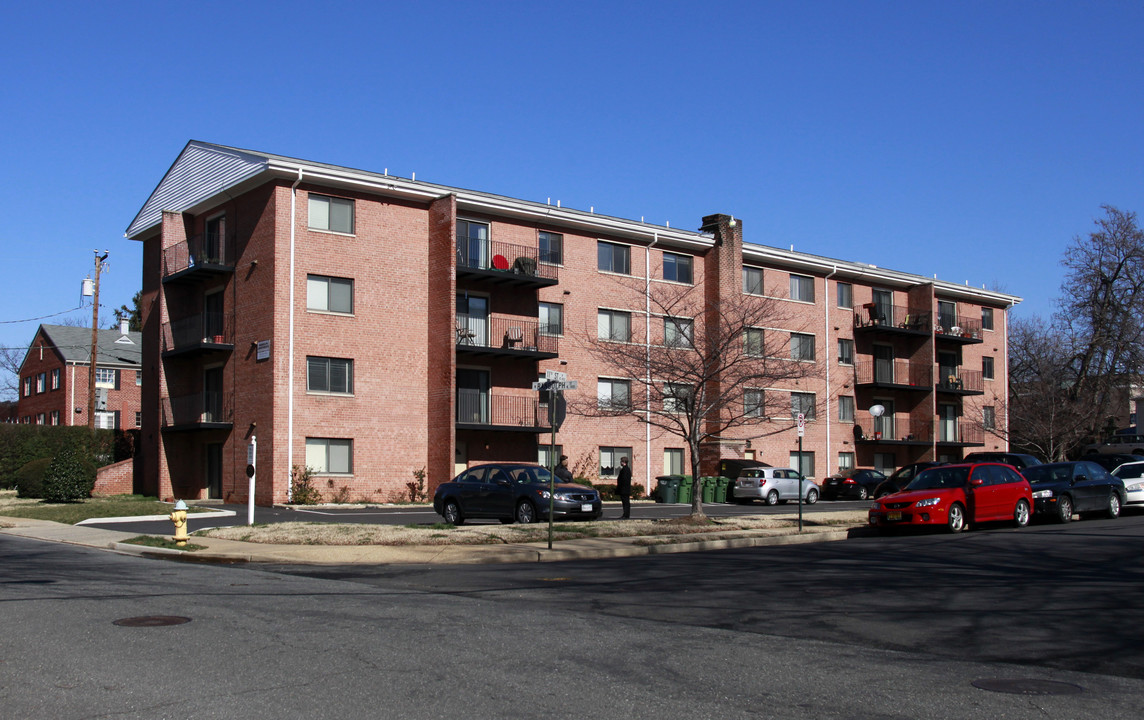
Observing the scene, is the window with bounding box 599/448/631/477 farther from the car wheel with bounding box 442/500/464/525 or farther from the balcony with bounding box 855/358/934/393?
the car wheel with bounding box 442/500/464/525

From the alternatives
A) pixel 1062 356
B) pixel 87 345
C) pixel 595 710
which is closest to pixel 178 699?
pixel 595 710

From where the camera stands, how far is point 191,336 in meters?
37.1

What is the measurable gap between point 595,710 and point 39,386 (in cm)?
6814

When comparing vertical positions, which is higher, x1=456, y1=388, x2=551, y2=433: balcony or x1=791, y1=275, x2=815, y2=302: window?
x1=791, y1=275, x2=815, y2=302: window

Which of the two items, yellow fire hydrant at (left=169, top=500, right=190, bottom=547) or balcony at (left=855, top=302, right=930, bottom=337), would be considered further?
balcony at (left=855, top=302, right=930, bottom=337)

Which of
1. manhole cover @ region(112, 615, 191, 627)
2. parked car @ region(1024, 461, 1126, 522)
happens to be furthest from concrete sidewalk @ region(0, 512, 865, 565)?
manhole cover @ region(112, 615, 191, 627)

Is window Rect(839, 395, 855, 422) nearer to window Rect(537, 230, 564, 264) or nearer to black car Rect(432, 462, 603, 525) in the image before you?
window Rect(537, 230, 564, 264)

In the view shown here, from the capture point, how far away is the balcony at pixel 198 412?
116ft

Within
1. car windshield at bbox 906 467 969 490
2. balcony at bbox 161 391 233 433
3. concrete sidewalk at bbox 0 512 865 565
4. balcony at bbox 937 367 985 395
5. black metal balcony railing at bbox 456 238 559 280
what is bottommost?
concrete sidewalk at bbox 0 512 865 565

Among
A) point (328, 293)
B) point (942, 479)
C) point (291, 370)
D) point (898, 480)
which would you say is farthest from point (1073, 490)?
point (328, 293)

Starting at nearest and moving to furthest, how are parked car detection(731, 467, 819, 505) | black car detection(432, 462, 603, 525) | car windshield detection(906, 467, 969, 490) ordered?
car windshield detection(906, 467, 969, 490) < black car detection(432, 462, 603, 525) < parked car detection(731, 467, 819, 505)

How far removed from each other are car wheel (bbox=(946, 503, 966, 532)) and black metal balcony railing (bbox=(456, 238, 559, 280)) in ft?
62.5

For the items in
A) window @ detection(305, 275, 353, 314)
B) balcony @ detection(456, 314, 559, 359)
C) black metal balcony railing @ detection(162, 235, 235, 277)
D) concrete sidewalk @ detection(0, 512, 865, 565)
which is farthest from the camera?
balcony @ detection(456, 314, 559, 359)

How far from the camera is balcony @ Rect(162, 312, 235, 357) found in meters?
35.2
